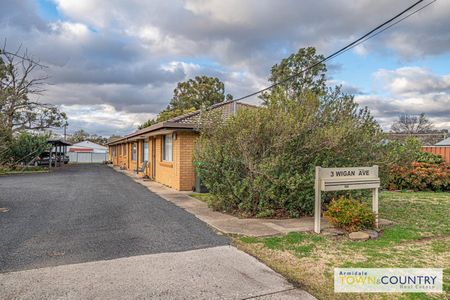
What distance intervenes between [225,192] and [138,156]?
15500 millimetres

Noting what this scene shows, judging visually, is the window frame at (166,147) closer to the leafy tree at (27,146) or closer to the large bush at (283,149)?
the large bush at (283,149)

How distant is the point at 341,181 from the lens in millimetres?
6023

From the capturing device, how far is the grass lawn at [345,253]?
3.72 m

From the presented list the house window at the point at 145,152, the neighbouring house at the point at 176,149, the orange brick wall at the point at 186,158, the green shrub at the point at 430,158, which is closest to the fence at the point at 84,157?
the house window at the point at 145,152

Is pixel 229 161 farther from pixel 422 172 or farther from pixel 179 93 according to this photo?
pixel 179 93

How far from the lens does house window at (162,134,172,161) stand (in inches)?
538

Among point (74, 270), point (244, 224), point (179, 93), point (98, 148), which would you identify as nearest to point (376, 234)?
point (244, 224)

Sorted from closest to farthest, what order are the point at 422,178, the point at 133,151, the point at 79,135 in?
the point at 422,178
the point at 133,151
the point at 79,135

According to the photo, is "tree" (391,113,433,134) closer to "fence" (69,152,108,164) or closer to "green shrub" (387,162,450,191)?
"green shrub" (387,162,450,191)

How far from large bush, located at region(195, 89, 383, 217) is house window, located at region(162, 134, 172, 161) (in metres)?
6.04

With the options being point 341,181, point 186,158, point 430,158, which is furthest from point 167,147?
point 430,158

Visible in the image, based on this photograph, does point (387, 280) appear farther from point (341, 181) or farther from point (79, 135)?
point (79, 135)

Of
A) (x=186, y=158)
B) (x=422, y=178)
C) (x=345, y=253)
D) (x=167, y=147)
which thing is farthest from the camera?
(x=167, y=147)

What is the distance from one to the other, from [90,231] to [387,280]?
479 centimetres
